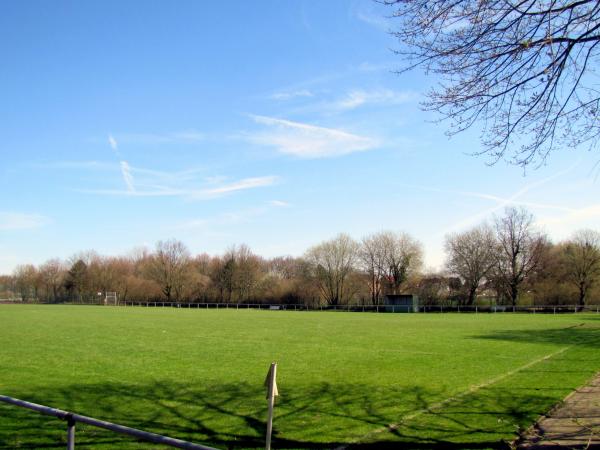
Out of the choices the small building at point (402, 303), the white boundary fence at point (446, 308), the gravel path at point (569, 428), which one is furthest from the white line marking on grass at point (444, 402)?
the small building at point (402, 303)

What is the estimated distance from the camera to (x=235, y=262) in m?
110

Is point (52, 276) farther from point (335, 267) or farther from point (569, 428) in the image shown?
point (569, 428)

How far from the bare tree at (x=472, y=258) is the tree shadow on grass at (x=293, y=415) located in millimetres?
77084

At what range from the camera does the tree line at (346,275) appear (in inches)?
3137

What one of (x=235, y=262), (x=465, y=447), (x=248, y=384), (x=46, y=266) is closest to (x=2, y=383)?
(x=248, y=384)

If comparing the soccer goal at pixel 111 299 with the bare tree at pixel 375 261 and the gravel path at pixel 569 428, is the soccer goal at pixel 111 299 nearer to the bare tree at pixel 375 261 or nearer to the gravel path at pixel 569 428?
the bare tree at pixel 375 261

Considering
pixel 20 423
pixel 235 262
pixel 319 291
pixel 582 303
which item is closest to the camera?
pixel 20 423

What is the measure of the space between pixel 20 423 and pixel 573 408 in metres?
9.29

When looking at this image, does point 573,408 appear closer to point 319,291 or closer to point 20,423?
point 20,423

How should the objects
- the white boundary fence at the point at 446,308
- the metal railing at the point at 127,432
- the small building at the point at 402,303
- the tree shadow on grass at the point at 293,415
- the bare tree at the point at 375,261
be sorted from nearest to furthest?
the metal railing at the point at 127,432 → the tree shadow on grass at the point at 293,415 → the white boundary fence at the point at 446,308 → the small building at the point at 402,303 → the bare tree at the point at 375,261

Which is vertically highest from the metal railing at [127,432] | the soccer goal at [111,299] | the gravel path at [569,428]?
the metal railing at [127,432]

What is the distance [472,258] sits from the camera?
284 feet

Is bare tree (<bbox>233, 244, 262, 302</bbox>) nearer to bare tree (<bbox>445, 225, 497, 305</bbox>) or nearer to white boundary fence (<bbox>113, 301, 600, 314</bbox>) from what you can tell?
white boundary fence (<bbox>113, 301, 600, 314</bbox>)

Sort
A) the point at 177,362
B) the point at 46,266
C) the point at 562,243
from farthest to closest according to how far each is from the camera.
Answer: the point at 46,266 < the point at 562,243 < the point at 177,362
